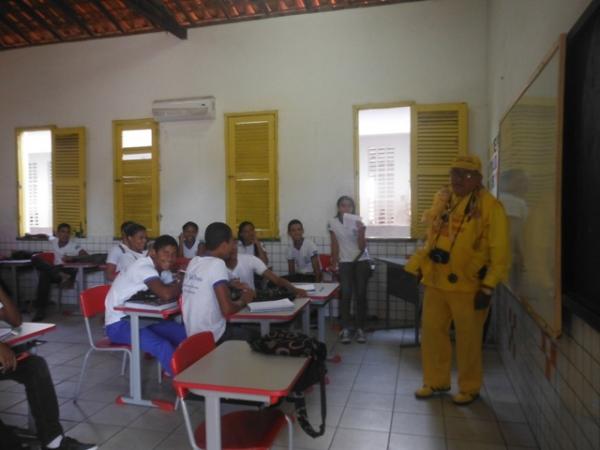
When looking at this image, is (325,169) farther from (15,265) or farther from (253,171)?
(15,265)

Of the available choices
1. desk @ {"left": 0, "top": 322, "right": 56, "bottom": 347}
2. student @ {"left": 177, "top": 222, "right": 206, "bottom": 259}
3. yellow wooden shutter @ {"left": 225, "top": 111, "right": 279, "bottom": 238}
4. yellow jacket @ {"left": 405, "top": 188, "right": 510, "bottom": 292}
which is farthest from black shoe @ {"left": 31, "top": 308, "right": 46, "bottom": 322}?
yellow jacket @ {"left": 405, "top": 188, "right": 510, "bottom": 292}

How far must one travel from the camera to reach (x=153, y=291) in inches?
123

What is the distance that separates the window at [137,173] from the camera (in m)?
6.27

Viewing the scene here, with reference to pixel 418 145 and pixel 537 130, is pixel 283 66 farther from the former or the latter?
pixel 537 130

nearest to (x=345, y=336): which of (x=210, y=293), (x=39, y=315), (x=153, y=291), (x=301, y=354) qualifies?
(x=153, y=291)

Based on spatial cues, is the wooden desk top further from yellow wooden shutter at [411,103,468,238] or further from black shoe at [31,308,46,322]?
black shoe at [31,308,46,322]

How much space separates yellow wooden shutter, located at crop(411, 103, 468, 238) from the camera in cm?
521

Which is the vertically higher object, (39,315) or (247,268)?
(247,268)

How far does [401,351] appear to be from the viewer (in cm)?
437

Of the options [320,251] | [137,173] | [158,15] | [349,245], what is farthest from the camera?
[137,173]

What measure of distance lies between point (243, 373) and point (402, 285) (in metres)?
3.33

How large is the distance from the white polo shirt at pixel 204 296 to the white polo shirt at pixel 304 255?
2686 millimetres

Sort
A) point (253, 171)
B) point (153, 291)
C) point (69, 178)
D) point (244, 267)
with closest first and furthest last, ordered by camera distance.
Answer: point (153, 291)
point (244, 267)
point (253, 171)
point (69, 178)

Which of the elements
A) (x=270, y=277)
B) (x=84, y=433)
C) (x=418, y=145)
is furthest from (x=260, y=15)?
(x=84, y=433)
